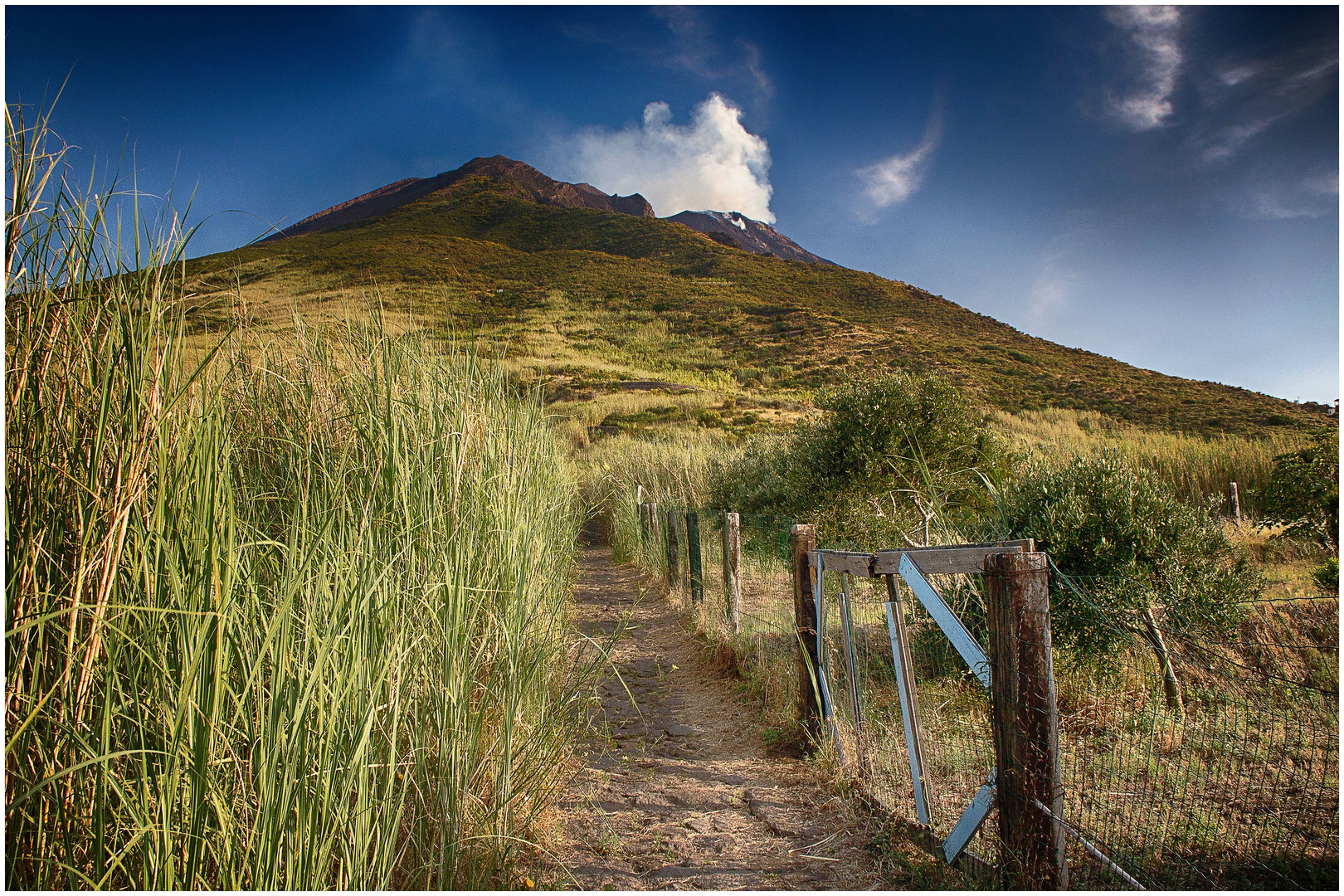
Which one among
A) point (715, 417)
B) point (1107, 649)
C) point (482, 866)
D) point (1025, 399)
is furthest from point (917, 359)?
point (482, 866)

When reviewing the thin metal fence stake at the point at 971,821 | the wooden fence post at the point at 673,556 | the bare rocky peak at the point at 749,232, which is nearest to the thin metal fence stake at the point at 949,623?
the thin metal fence stake at the point at 971,821

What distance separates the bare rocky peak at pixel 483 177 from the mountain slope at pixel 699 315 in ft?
5.58

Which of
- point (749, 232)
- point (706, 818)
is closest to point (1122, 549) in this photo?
point (706, 818)

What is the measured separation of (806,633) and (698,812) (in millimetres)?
1131

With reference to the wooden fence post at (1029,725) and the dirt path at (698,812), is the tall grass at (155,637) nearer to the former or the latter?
the dirt path at (698,812)

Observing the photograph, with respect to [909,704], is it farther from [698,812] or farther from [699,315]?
[699,315]

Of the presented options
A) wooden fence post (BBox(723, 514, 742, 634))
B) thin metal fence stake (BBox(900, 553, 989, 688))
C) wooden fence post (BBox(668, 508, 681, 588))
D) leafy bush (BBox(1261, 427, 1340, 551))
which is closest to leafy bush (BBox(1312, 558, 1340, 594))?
leafy bush (BBox(1261, 427, 1340, 551))

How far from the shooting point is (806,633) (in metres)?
3.67

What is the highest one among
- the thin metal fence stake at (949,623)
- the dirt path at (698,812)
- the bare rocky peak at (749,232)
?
the bare rocky peak at (749,232)

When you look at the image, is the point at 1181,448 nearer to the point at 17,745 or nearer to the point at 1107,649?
the point at 1107,649

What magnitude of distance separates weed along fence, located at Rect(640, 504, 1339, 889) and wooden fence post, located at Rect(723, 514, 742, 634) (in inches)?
10.9

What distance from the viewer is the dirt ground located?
2.50 m

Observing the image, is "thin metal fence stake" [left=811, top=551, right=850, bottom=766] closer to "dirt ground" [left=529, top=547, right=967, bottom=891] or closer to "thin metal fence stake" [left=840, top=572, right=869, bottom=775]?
"thin metal fence stake" [left=840, top=572, right=869, bottom=775]

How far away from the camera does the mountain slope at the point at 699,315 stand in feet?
97.8
